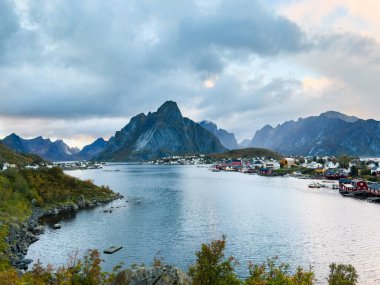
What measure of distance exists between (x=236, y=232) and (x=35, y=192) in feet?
221

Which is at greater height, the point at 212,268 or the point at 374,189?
the point at 212,268

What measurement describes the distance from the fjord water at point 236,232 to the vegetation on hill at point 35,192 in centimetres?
1136

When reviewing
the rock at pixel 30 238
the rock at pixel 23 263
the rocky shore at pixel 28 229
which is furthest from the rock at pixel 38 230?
the rock at pixel 23 263

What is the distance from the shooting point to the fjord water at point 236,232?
54.7 metres

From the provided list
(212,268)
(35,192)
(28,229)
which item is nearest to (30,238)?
(28,229)

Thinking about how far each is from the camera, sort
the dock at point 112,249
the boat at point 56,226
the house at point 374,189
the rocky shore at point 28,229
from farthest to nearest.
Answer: the house at point 374,189
the boat at point 56,226
the dock at point 112,249
the rocky shore at point 28,229

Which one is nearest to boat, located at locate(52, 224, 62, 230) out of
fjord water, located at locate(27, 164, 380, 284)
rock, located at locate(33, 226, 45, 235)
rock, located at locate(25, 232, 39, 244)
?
fjord water, located at locate(27, 164, 380, 284)

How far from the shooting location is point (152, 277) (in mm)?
20188

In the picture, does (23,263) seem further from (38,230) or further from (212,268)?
(212,268)

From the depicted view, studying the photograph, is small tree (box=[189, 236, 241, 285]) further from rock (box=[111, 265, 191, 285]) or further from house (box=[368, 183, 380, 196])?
house (box=[368, 183, 380, 196])

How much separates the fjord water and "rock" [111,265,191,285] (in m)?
29.4

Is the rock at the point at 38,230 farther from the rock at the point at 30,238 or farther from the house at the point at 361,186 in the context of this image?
the house at the point at 361,186

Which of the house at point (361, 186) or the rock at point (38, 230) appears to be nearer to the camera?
the rock at point (38, 230)

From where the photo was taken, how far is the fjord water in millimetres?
54688
